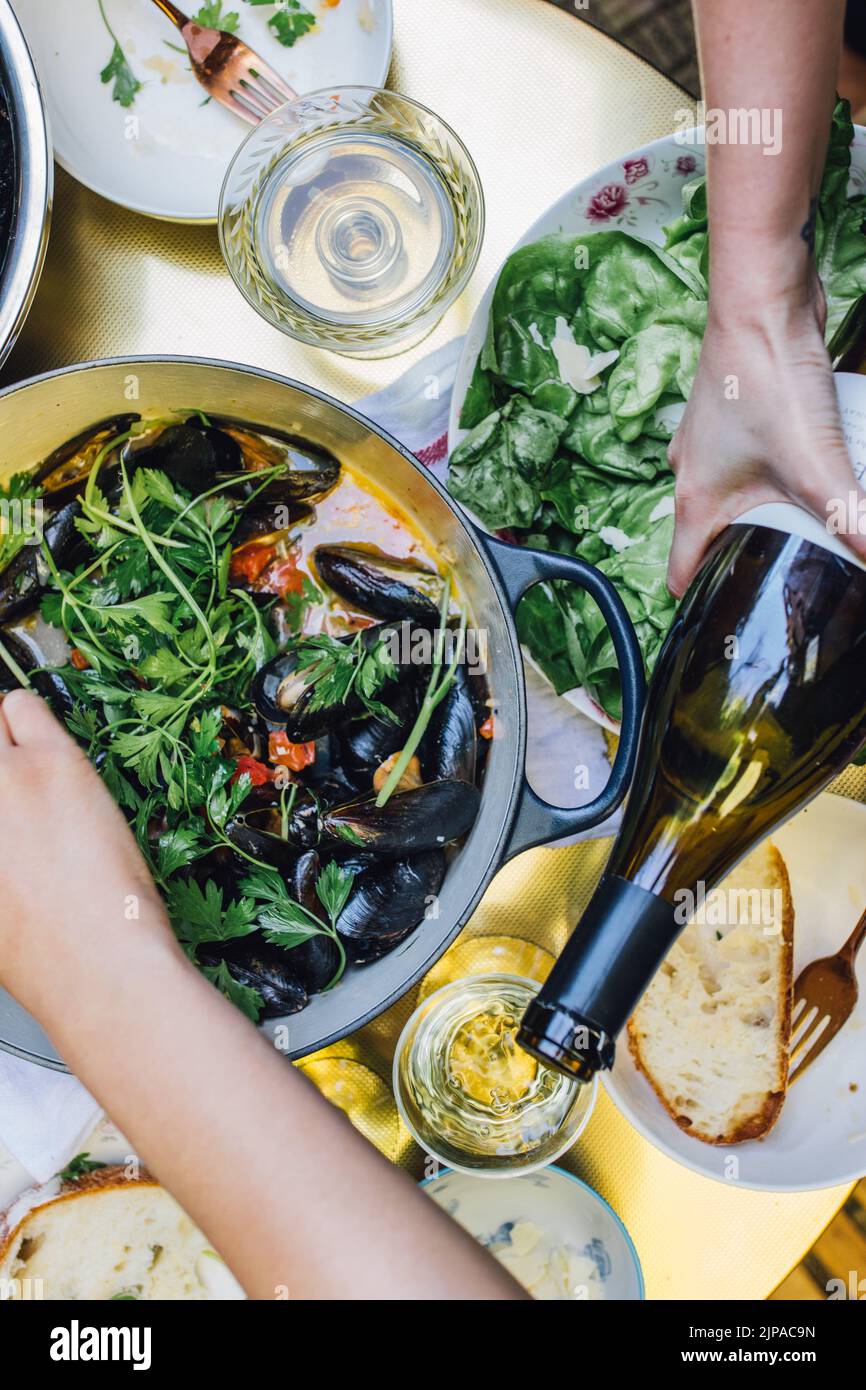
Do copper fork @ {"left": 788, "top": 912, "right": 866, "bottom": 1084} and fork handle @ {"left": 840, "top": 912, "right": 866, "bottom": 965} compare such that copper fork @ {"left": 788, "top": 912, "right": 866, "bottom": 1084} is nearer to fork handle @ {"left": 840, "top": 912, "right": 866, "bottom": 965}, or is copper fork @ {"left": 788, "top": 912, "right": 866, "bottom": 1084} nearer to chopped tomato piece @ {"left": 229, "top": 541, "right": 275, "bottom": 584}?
fork handle @ {"left": 840, "top": 912, "right": 866, "bottom": 965}

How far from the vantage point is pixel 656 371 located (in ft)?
3.39

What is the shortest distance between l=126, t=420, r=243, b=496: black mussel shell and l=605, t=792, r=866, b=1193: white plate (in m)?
0.75

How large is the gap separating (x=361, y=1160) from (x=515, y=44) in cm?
118

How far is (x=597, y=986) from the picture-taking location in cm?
72

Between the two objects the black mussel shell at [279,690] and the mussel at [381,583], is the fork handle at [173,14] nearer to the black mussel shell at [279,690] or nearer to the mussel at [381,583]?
the mussel at [381,583]

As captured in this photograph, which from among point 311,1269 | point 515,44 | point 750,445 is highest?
point 515,44

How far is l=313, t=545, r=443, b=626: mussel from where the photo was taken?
1.08 meters

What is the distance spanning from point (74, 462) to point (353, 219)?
1.37 ft

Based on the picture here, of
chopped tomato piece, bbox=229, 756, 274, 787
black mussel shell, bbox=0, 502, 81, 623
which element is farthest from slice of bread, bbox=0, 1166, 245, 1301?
black mussel shell, bbox=0, 502, 81, 623

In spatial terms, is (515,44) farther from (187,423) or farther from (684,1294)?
(684,1294)

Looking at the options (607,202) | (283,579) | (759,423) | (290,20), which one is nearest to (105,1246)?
(283,579)

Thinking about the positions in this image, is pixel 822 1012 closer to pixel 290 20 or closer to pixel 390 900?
pixel 390 900

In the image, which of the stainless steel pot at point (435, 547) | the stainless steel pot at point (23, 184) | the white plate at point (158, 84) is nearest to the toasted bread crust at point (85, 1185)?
the stainless steel pot at point (435, 547)
